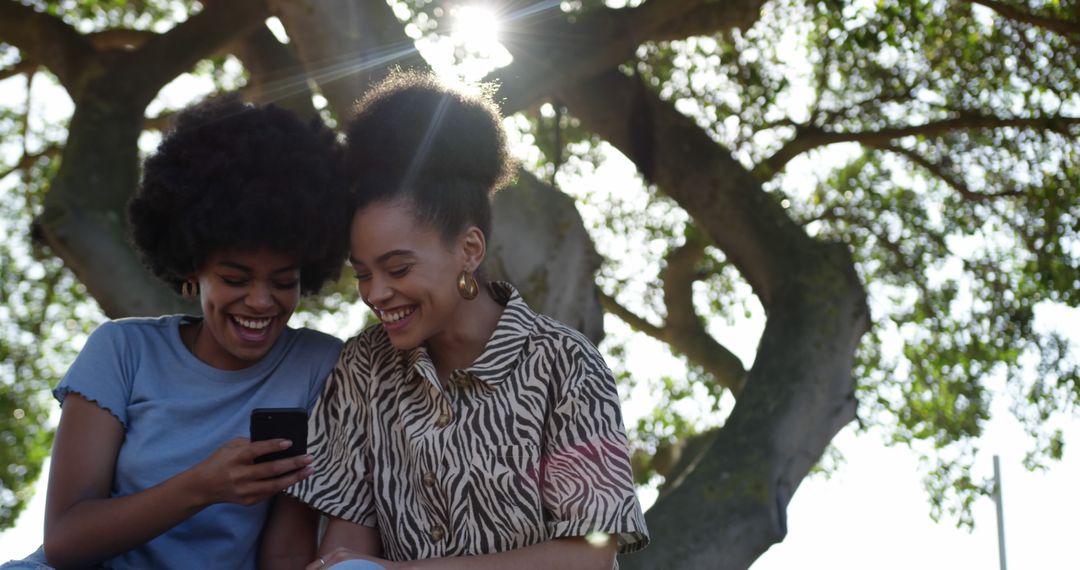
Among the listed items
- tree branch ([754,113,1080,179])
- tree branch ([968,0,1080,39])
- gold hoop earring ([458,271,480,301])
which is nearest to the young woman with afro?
Answer: gold hoop earring ([458,271,480,301])

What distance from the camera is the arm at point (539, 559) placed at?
8.50ft

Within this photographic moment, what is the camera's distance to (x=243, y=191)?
3.05m

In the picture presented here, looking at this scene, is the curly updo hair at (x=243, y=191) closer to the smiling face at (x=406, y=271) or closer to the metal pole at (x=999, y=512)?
the smiling face at (x=406, y=271)

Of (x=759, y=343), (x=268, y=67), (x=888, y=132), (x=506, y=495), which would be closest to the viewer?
(x=506, y=495)

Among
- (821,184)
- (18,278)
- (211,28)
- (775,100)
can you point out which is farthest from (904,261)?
(18,278)

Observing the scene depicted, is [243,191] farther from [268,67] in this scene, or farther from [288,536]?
[268,67]

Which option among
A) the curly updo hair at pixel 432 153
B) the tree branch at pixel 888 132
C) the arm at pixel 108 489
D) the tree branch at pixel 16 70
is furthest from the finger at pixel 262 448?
the tree branch at pixel 16 70

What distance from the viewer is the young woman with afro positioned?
2.96m

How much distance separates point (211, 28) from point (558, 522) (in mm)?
4466

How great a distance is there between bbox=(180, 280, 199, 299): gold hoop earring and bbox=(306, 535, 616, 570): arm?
103cm

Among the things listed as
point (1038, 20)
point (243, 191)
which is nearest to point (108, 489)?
point (243, 191)

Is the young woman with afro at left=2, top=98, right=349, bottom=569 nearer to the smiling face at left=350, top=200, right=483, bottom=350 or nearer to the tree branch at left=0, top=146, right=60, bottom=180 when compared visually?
the smiling face at left=350, top=200, right=483, bottom=350

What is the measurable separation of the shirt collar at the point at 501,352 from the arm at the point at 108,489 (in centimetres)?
36

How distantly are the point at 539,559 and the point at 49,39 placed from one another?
16.2 feet
